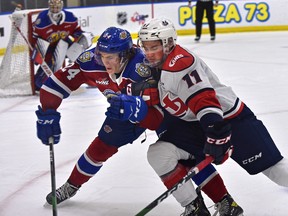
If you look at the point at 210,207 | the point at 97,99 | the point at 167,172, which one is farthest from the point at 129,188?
the point at 97,99

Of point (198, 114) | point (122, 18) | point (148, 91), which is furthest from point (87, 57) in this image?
point (122, 18)

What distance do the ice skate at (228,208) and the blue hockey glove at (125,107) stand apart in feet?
1.66

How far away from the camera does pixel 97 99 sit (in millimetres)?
5320

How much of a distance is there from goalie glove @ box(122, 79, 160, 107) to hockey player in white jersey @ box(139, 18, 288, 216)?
0.07 feet

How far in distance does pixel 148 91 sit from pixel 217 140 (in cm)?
32

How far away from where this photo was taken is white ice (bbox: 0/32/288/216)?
2797mm

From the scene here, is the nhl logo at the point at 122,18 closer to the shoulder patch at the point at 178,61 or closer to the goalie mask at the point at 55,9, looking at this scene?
the goalie mask at the point at 55,9

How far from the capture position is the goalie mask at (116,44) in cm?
249

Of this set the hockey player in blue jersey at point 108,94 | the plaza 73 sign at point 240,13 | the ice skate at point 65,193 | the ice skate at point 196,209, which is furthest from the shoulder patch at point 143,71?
the plaza 73 sign at point 240,13

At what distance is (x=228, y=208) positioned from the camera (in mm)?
2551

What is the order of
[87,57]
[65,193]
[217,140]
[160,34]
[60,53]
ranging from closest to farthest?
[217,140] < [160,34] < [87,57] < [65,193] < [60,53]

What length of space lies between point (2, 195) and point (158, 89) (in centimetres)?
99

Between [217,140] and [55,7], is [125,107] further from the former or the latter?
[55,7]

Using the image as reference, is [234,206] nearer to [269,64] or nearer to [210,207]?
[210,207]
